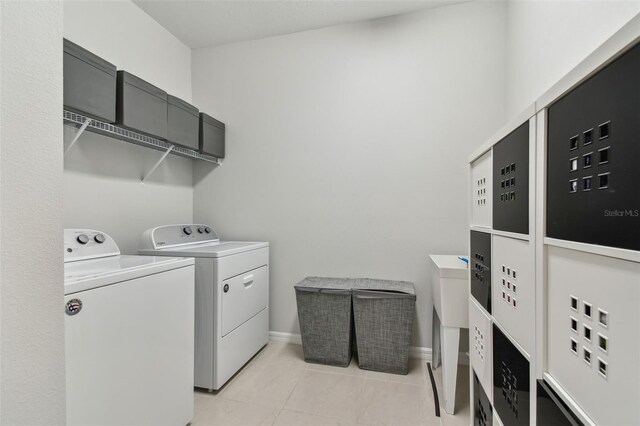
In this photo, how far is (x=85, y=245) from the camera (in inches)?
62.4

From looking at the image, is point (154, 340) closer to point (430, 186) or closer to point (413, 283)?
point (413, 283)

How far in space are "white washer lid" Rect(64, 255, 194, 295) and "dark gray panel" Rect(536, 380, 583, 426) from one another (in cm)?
139

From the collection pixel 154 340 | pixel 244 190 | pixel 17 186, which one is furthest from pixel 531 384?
pixel 244 190

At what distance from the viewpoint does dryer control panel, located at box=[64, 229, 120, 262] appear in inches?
58.9

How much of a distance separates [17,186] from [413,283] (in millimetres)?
2256

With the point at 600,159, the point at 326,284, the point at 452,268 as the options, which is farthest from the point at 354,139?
the point at 600,159

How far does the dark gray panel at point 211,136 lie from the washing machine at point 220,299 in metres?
0.68

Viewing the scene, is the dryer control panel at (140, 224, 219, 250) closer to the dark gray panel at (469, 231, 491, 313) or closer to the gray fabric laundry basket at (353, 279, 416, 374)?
the gray fabric laundry basket at (353, 279, 416, 374)

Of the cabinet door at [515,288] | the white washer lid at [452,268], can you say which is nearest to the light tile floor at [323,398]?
the white washer lid at [452,268]

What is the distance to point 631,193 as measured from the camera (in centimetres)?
45

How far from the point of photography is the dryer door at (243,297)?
6.27 ft

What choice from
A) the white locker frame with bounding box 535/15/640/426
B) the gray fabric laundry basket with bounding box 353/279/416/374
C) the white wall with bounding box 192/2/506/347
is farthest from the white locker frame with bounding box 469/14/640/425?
the white wall with bounding box 192/2/506/347

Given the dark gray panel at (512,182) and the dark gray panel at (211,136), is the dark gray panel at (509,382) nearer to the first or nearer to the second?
the dark gray panel at (512,182)

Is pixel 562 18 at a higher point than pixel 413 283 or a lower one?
A: higher
